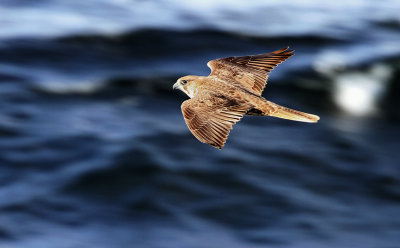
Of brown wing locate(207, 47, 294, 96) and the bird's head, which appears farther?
brown wing locate(207, 47, 294, 96)

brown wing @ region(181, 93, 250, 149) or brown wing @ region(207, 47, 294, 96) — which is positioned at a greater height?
brown wing @ region(207, 47, 294, 96)

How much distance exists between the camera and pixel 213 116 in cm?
819

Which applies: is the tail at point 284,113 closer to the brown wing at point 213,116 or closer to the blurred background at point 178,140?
the brown wing at point 213,116

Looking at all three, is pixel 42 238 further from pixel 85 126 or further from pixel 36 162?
pixel 85 126

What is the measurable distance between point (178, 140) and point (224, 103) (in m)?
21.1

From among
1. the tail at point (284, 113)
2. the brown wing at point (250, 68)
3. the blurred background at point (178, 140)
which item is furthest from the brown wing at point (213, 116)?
the blurred background at point (178, 140)

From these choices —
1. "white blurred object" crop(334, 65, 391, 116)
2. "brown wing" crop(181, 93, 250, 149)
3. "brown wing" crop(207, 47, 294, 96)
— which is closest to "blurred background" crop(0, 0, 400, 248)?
"white blurred object" crop(334, 65, 391, 116)

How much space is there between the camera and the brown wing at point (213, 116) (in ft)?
25.5

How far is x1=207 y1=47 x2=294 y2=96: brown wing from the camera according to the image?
10.0m

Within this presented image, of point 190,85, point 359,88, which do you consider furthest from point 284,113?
point 359,88

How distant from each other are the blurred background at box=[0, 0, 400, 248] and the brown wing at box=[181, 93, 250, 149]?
17109 millimetres

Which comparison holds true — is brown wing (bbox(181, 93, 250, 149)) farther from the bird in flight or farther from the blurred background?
the blurred background

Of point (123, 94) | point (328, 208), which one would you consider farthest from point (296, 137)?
point (123, 94)

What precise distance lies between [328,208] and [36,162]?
12.5 m
